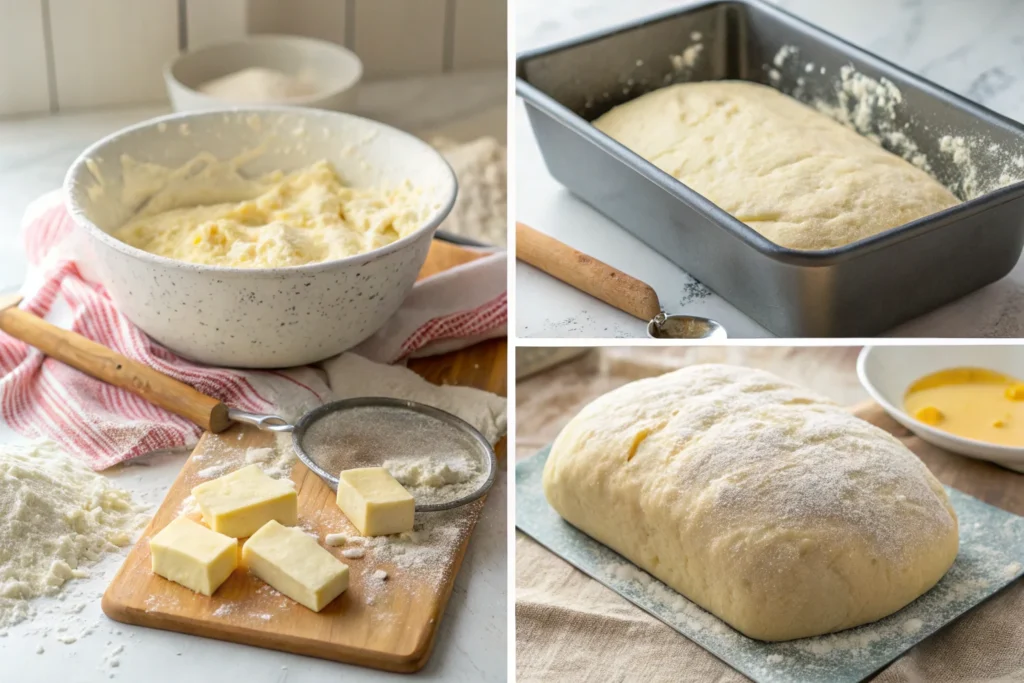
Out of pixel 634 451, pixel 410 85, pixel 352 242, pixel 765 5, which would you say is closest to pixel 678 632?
pixel 634 451

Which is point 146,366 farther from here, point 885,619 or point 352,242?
point 885,619

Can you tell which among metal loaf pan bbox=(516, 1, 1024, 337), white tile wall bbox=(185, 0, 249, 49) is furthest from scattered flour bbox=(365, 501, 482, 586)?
white tile wall bbox=(185, 0, 249, 49)

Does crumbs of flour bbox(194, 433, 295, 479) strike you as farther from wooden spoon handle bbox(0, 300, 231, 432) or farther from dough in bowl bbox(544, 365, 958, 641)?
dough in bowl bbox(544, 365, 958, 641)

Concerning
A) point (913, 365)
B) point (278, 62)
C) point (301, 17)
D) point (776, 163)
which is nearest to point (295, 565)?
point (776, 163)

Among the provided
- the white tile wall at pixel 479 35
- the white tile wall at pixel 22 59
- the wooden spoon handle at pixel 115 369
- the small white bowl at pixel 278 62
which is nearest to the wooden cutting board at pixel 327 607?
the wooden spoon handle at pixel 115 369

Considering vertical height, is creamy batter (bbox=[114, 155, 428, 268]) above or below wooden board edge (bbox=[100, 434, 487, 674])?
above

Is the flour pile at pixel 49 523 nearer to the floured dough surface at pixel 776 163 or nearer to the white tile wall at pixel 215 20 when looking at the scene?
the floured dough surface at pixel 776 163

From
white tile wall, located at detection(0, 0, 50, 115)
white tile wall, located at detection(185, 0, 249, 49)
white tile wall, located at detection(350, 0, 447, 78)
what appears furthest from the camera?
white tile wall, located at detection(350, 0, 447, 78)
